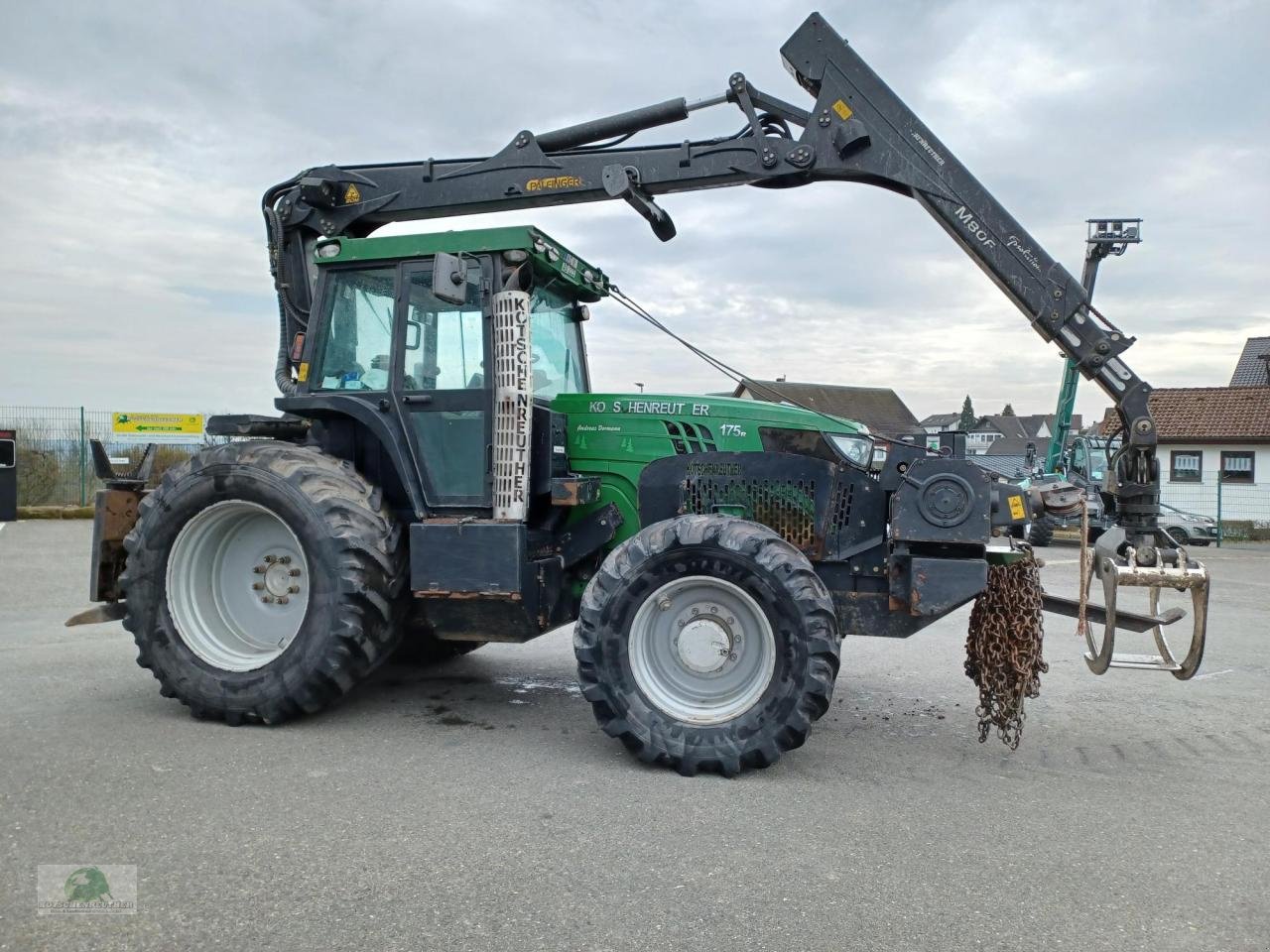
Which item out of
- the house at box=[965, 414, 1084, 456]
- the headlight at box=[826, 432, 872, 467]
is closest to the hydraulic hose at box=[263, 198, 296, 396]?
the headlight at box=[826, 432, 872, 467]

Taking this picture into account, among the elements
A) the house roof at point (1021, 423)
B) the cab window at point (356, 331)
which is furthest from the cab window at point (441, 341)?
the house roof at point (1021, 423)

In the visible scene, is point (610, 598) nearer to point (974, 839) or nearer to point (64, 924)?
point (974, 839)

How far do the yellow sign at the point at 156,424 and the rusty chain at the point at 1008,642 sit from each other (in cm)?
1687

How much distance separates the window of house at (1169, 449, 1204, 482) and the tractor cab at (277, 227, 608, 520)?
3315 centimetres

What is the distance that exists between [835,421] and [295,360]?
3243mm

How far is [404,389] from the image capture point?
5434 millimetres

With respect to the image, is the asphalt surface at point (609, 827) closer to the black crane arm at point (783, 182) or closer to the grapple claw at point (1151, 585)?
the grapple claw at point (1151, 585)

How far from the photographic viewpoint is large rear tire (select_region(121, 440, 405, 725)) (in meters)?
4.99

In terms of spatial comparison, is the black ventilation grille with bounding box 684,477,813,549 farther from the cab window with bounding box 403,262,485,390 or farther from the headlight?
the cab window with bounding box 403,262,485,390

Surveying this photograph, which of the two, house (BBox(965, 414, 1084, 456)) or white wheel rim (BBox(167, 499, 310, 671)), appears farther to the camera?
house (BBox(965, 414, 1084, 456))

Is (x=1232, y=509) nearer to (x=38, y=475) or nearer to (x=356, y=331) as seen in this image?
(x=356, y=331)

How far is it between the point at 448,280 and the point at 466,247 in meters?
0.56

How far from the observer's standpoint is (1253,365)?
40.0m

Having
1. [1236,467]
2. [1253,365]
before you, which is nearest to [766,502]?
[1236,467]
